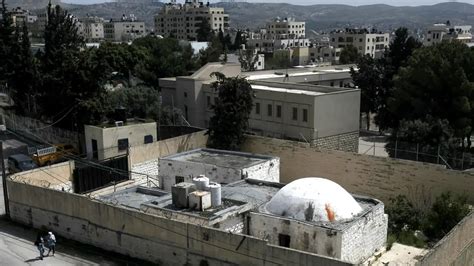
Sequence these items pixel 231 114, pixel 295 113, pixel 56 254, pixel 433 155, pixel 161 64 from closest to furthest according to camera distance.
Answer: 1. pixel 56 254
2. pixel 433 155
3. pixel 231 114
4. pixel 295 113
5. pixel 161 64

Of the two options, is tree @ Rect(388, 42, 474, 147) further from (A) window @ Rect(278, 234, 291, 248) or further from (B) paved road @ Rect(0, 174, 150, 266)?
(B) paved road @ Rect(0, 174, 150, 266)

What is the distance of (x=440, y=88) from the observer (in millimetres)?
39562

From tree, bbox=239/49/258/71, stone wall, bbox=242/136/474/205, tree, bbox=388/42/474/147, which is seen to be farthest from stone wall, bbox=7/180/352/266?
tree, bbox=239/49/258/71

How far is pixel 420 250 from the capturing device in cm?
2220

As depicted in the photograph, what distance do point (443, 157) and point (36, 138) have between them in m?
35.0

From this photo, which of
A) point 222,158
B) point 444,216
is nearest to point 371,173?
point 444,216

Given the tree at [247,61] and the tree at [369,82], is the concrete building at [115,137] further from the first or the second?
the tree at [247,61]

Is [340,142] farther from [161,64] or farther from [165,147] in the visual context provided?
[161,64]

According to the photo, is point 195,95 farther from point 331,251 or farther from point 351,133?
point 331,251

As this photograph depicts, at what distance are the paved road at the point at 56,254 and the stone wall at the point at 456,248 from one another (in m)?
11.7

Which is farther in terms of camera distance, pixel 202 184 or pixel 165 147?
pixel 165 147

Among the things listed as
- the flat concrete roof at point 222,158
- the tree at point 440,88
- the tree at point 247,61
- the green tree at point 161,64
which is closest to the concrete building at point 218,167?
the flat concrete roof at point 222,158

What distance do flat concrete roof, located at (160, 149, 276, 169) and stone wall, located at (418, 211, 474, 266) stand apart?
36.9ft

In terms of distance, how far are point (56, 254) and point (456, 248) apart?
17.3 meters
